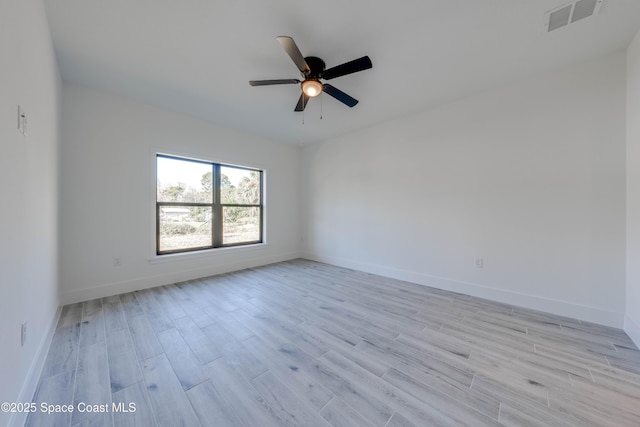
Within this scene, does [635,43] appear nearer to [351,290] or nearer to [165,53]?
[351,290]

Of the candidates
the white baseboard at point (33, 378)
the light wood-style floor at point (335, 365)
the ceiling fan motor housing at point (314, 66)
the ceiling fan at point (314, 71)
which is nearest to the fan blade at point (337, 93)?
the ceiling fan at point (314, 71)

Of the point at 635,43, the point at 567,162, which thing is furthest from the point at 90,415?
the point at 635,43

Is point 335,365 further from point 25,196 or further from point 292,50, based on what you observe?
point 292,50

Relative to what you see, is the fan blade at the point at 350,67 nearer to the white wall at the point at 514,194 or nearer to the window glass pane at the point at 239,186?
the white wall at the point at 514,194

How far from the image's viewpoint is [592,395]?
4.57 feet

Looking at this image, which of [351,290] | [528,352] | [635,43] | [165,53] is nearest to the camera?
[528,352]

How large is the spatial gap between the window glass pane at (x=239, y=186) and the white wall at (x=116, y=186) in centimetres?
39

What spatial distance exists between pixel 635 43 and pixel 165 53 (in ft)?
14.0

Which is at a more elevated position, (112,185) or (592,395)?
(112,185)

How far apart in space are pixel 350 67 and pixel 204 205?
3.20 meters

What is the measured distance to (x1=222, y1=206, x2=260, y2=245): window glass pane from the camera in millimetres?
4227

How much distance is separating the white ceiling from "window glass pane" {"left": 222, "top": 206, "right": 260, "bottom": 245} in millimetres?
2023

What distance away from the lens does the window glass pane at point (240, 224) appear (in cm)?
423

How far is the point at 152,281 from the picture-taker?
326 cm
